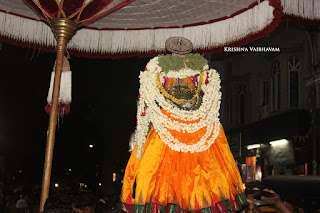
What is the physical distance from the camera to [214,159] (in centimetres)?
494

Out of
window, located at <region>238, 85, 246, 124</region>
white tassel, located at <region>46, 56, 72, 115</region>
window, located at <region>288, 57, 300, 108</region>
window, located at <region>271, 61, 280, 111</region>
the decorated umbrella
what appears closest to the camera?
A: the decorated umbrella

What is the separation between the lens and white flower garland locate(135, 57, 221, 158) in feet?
16.3

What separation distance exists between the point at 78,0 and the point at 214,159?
8.64 feet

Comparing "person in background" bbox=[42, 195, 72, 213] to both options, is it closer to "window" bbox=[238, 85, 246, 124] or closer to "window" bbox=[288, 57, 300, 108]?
"window" bbox=[288, 57, 300, 108]

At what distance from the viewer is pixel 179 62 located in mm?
5246

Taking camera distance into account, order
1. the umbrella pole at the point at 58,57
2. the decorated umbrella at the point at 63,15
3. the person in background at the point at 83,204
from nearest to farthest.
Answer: the person in background at the point at 83,204
the umbrella pole at the point at 58,57
the decorated umbrella at the point at 63,15

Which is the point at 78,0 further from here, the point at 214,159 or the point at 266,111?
the point at 266,111

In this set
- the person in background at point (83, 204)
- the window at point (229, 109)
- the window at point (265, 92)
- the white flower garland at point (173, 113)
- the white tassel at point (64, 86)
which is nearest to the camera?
the person in background at point (83, 204)

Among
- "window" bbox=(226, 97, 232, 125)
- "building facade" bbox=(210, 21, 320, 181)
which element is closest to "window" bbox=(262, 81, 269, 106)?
"building facade" bbox=(210, 21, 320, 181)

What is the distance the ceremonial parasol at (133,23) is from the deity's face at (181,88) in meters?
1.24

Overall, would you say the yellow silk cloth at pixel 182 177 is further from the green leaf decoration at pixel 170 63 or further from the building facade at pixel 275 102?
the building facade at pixel 275 102

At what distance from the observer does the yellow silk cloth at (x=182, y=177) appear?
15.0ft

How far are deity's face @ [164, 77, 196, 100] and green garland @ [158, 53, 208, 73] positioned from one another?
0.54 feet

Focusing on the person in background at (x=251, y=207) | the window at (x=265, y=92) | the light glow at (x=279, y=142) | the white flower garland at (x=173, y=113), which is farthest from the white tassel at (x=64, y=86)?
the window at (x=265, y=92)
